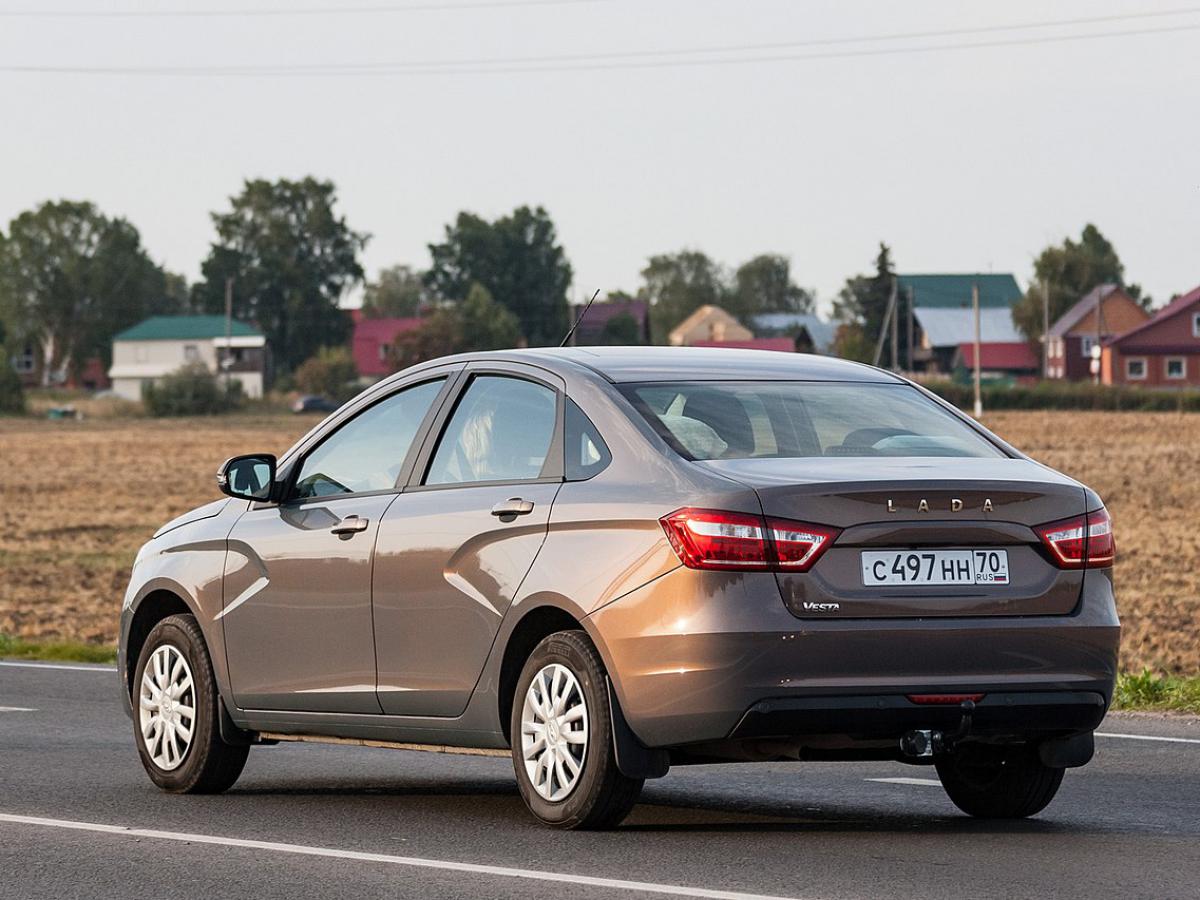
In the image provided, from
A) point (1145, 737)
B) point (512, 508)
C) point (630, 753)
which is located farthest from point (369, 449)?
point (1145, 737)

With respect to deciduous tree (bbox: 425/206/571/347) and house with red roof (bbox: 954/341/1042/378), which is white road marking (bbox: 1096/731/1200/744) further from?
deciduous tree (bbox: 425/206/571/347)

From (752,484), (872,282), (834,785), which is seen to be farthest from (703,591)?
(872,282)

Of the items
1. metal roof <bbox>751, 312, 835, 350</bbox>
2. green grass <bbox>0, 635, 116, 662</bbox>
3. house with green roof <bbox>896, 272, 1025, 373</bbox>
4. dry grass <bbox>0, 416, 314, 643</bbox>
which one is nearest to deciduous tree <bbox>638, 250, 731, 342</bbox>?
metal roof <bbox>751, 312, 835, 350</bbox>

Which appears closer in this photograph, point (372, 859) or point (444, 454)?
point (372, 859)

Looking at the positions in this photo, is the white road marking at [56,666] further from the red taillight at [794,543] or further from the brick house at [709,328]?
the brick house at [709,328]

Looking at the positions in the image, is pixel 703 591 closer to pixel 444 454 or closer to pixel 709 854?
pixel 709 854

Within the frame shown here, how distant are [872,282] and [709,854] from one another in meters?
145

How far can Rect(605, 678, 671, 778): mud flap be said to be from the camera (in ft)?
25.3

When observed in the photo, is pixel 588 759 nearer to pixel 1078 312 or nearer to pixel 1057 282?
pixel 1078 312

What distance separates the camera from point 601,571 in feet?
25.6

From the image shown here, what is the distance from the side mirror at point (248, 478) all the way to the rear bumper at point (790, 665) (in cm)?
226

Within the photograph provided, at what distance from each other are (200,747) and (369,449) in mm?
1425

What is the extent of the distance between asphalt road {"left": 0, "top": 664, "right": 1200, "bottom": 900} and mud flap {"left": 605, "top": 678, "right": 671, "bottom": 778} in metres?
0.26

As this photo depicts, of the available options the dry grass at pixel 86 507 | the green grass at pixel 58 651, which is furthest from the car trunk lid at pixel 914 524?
the dry grass at pixel 86 507
